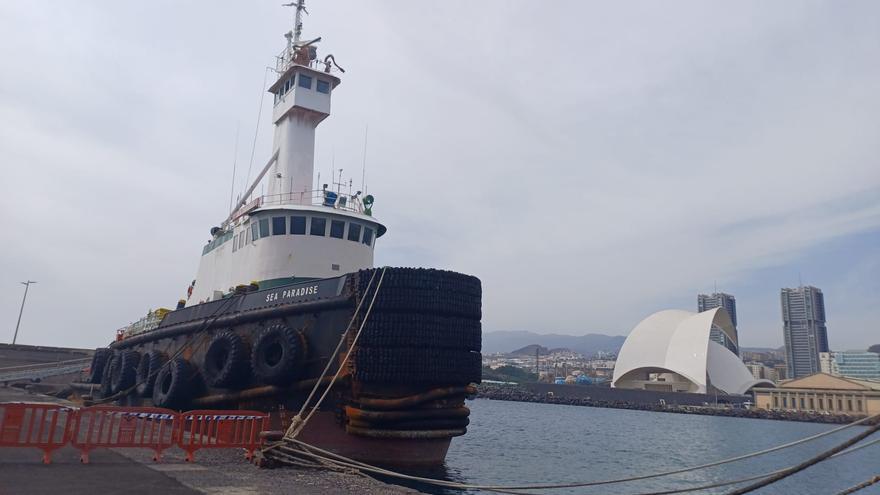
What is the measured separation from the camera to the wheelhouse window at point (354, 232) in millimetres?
16875

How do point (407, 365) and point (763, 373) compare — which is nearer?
point (407, 365)

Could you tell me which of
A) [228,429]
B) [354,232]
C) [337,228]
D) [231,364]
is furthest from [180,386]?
[354,232]

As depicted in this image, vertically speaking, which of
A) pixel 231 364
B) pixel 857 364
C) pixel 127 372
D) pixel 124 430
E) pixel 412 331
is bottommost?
pixel 124 430

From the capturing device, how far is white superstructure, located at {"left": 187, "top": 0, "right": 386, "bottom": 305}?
16312 millimetres

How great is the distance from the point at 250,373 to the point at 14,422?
4.96 metres

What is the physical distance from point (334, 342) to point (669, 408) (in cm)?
8044

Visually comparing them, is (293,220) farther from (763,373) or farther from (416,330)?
(763,373)

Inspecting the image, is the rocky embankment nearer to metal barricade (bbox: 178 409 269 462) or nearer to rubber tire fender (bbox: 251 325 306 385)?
rubber tire fender (bbox: 251 325 306 385)

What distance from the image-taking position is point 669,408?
82188 millimetres

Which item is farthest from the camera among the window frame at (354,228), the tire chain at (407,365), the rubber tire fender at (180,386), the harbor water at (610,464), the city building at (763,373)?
the city building at (763,373)

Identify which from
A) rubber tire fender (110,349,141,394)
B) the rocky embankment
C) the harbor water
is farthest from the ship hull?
the rocky embankment

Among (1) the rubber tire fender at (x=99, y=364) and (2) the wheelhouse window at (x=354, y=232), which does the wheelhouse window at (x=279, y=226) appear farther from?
(1) the rubber tire fender at (x=99, y=364)

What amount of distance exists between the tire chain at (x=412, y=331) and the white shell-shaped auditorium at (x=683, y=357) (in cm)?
8709

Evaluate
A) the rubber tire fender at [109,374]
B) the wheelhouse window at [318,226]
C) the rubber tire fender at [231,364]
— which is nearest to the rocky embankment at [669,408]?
the rubber tire fender at [109,374]
